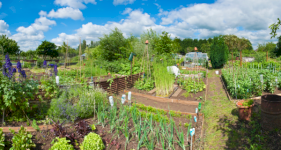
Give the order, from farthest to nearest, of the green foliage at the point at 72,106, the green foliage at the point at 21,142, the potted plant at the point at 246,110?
the potted plant at the point at 246,110, the green foliage at the point at 72,106, the green foliage at the point at 21,142

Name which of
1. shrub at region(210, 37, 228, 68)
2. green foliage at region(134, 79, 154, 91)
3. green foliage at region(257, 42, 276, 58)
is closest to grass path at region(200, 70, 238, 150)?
green foliage at region(134, 79, 154, 91)

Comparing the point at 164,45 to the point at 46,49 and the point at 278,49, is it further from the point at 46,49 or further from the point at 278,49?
the point at 46,49

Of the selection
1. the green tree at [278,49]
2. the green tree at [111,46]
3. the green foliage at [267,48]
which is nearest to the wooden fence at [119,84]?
the green tree at [111,46]

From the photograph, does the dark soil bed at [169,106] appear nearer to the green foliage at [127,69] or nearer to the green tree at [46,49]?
the green foliage at [127,69]

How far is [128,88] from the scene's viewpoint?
746 centimetres

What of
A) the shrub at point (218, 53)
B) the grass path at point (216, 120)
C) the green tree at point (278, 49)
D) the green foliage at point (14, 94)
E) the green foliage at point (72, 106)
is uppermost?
the green tree at point (278, 49)

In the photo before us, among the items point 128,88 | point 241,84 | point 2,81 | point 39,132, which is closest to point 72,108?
point 39,132

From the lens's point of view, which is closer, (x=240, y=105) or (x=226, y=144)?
(x=226, y=144)

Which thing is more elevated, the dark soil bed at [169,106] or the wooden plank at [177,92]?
the wooden plank at [177,92]

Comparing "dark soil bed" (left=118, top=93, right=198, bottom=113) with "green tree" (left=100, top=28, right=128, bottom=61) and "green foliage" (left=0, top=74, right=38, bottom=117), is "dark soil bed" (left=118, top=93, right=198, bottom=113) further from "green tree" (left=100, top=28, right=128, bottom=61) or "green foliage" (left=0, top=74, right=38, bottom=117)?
"green tree" (left=100, top=28, right=128, bottom=61)

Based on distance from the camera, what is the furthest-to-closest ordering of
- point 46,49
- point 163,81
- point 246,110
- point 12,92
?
point 46,49
point 163,81
point 246,110
point 12,92

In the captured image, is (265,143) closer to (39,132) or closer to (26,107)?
(39,132)

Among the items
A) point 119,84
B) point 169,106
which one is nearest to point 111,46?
point 119,84

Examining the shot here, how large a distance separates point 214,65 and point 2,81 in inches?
623
